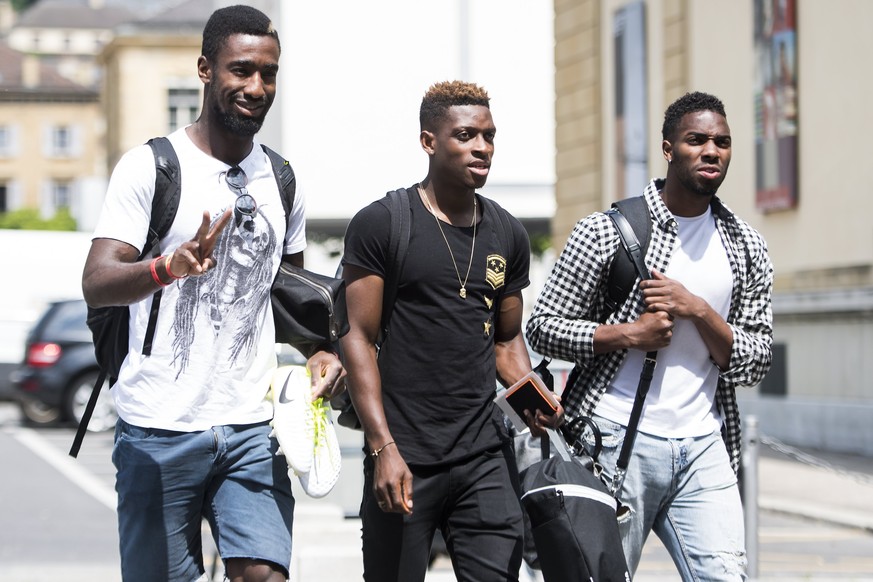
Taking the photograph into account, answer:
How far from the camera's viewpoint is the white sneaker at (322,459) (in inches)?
159

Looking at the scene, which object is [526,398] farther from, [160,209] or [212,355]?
[160,209]

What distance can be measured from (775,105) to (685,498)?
43.7 feet

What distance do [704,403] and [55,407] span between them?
16907 mm

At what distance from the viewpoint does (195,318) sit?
3.96 meters

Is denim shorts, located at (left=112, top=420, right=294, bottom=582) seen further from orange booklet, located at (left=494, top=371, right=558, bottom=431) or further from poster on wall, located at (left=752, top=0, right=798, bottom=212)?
poster on wall, located at (left=752, top=0, right=798, bottom=212)

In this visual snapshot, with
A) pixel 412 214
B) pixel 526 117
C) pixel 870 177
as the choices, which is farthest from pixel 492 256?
pixel 526 117

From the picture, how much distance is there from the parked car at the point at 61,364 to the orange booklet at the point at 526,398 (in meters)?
15.8

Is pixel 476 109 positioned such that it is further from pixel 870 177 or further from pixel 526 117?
pixel 526 117

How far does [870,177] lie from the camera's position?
15.4m

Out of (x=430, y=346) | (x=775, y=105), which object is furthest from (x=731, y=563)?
(x=775, y=105)

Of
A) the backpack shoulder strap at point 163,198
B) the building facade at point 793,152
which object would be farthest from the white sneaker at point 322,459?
the building facade at point 793,152

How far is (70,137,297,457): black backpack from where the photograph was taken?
3.94 meters

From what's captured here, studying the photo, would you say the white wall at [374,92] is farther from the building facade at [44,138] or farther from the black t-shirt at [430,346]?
the building facade at [44,138]

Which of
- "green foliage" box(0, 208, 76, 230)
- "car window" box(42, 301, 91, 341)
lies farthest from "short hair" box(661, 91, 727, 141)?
"green foliage" box(0, 208, 76, 230)
